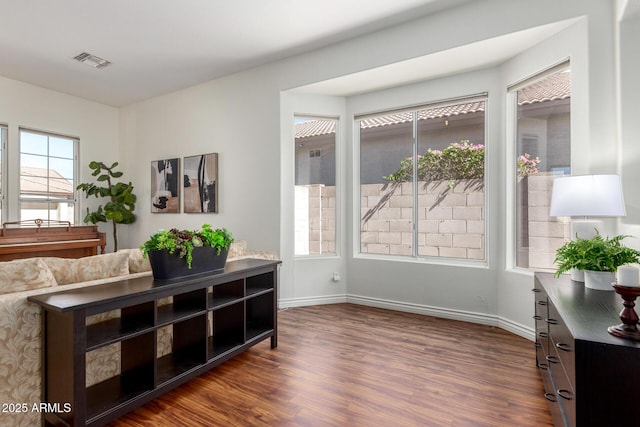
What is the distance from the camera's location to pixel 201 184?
472 cm

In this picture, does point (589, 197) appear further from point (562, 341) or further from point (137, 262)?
point (137, 262)

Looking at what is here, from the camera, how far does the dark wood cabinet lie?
1138mm

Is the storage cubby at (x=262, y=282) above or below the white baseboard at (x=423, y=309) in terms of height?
above

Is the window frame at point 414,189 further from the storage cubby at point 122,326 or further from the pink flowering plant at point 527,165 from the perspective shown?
the storage cubby at point 122,326

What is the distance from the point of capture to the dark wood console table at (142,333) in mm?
1612

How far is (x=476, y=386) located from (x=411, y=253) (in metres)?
1.86

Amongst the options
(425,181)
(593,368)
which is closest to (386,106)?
(425,181)

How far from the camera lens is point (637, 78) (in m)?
2.32

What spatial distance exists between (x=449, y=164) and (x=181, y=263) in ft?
9.60

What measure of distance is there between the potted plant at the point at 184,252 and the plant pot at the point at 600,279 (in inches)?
90.5

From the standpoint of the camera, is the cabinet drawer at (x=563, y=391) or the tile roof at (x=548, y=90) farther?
the tile roof at (x=548, y=90)

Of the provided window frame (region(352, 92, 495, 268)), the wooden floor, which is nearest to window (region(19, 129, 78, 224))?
the wooden floor

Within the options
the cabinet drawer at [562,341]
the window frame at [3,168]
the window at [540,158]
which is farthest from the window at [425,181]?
the window frame at [3,168]

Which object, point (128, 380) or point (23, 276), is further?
point (128, 380)
